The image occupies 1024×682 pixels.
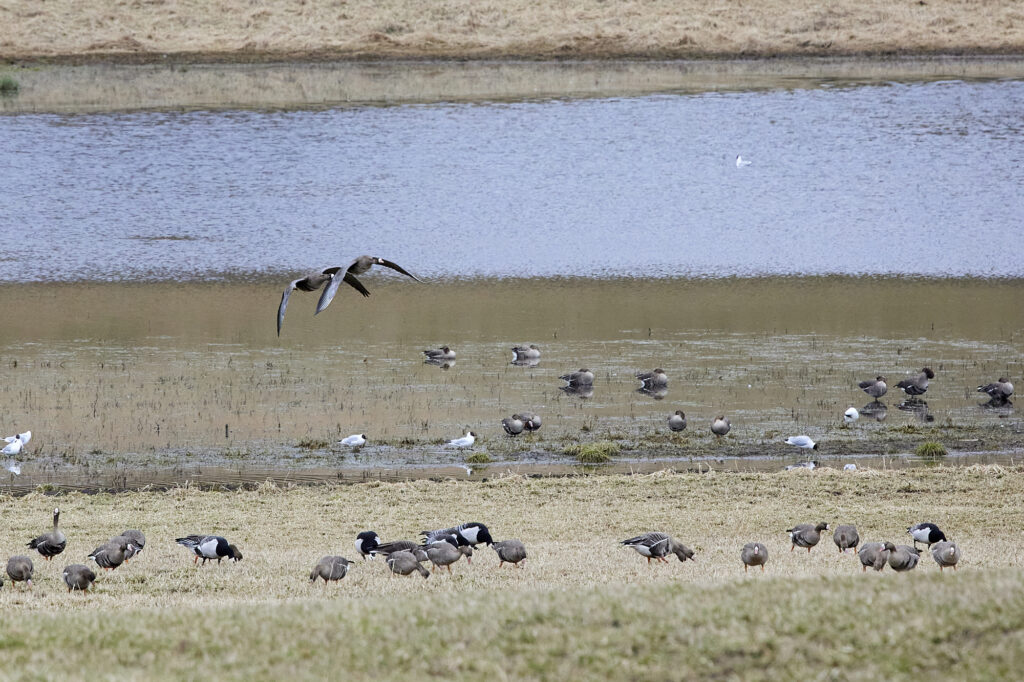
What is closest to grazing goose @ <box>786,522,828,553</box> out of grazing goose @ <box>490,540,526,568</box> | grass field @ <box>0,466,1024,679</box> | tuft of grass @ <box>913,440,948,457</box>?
grass field @ <box>0,466,1024,679</box>

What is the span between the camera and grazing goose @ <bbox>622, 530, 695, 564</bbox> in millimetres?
14414

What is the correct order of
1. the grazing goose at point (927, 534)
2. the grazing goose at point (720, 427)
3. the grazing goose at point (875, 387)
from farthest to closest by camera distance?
1. the grazing goose at point (875, 387)
2. the grazing goose at point (720, 427)
3. the grazing goose at point (927, 534)

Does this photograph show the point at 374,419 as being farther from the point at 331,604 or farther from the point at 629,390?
the point at 331,604

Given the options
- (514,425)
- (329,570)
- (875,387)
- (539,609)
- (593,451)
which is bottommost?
(593,451)

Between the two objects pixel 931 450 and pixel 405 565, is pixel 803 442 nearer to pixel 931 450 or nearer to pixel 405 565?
pixel 931 450

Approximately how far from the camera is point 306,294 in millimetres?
34219

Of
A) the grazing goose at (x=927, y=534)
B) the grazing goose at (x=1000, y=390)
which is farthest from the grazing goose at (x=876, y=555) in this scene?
the grazing goose at (x=1000, y=390)

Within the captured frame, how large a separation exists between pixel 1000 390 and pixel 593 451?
24.8 ft

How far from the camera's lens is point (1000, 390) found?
23.1 meters

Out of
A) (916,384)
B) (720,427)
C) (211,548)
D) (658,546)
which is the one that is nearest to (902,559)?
(658,546)

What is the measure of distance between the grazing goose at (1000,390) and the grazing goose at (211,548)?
14098 millimetres

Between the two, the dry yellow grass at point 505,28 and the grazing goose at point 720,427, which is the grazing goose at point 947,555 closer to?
the grazing goose at point 720,427

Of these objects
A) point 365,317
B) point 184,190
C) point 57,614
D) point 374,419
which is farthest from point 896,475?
point 184,190

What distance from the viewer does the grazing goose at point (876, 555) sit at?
13.5 m
